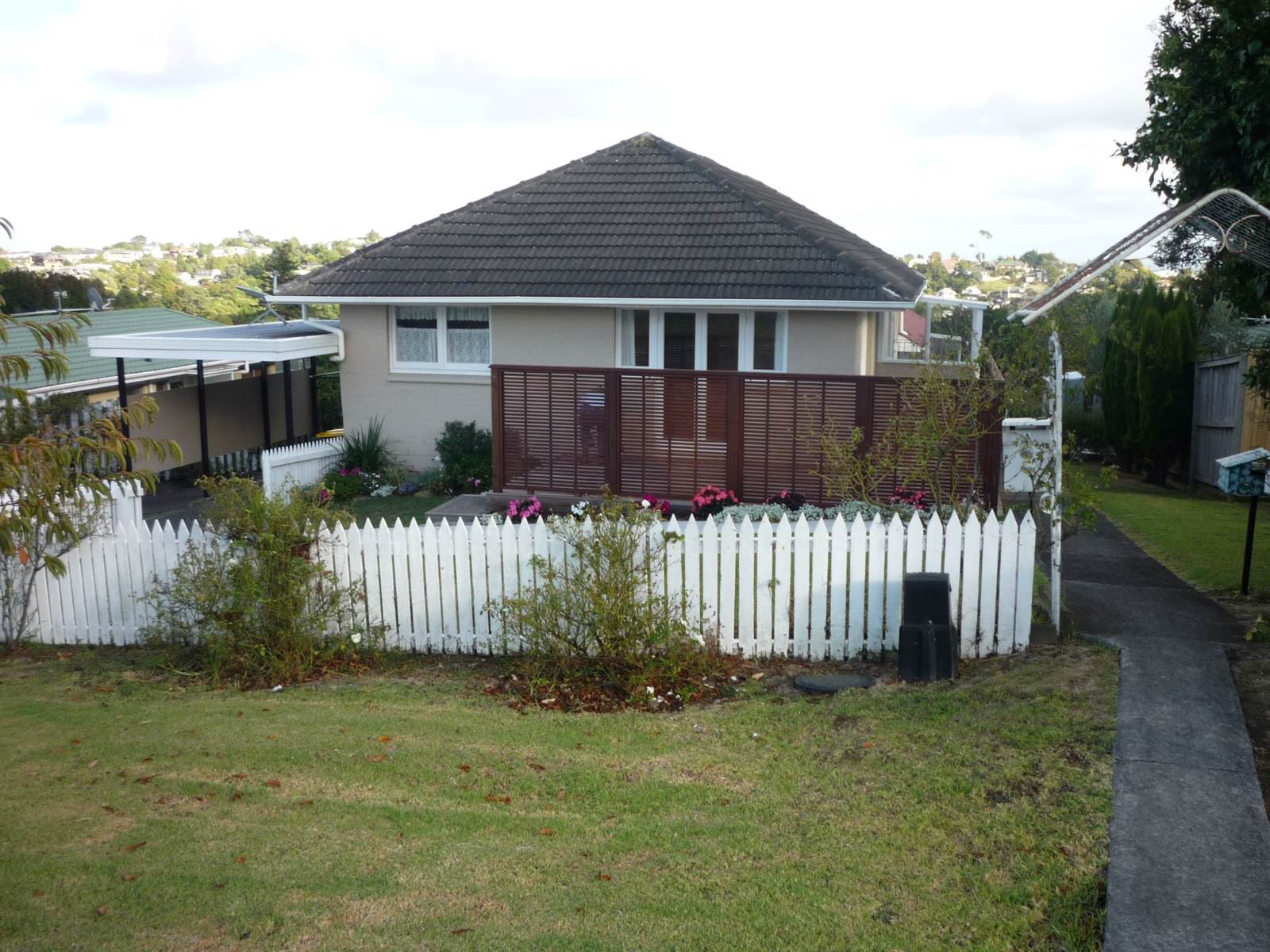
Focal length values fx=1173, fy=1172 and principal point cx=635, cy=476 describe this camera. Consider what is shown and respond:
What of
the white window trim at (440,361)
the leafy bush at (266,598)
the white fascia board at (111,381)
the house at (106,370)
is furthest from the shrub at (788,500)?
the white fascia board at (111,381)

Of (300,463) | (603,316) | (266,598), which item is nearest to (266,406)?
(300,463)

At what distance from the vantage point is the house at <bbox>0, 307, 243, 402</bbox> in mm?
19469

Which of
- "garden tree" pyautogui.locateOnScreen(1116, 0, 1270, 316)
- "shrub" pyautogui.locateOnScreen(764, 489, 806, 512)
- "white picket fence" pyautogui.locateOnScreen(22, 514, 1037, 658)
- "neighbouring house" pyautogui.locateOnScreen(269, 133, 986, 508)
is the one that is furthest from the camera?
"neighbouring house" pyautogui.locateOnScreen(269, 133, 986, 508)

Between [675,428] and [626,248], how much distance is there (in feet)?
17.0

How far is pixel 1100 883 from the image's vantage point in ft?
16.5

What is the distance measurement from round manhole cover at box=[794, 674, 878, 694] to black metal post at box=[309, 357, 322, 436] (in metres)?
14.1

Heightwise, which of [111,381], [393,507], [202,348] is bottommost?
[393,507]

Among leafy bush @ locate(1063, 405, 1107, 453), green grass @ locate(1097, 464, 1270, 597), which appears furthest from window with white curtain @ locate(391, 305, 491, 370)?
leafy bush @ locate(1063, 405, 1107, 453)

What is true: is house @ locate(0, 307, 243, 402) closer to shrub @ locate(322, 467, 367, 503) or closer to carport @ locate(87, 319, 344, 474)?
carport @ locate(87, 319, 344, 474)

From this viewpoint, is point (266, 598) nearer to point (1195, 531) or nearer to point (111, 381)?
point (1195, 531)

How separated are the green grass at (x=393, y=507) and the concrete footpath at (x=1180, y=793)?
8056 millimetres

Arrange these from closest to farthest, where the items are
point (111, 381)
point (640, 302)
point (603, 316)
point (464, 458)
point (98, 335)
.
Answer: point (640, 302), point (464, 458), point (603, 316), point (111, 381), point (98, 335)

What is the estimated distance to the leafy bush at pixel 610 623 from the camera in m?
8.11

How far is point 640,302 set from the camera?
15.6m
